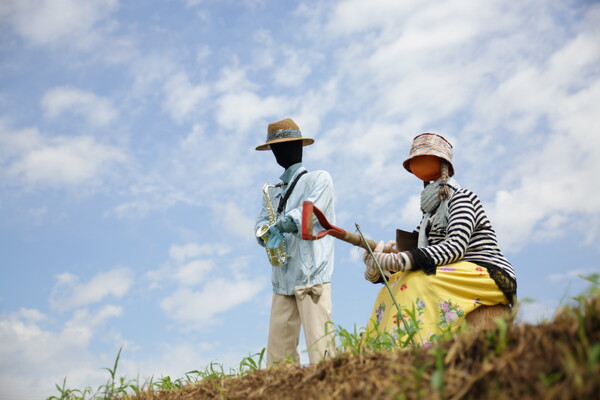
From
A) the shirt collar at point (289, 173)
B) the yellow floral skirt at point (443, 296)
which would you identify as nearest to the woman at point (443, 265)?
the yellow floral skirt at point (443, 296)

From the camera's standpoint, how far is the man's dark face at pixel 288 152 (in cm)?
561

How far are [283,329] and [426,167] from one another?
75.2 inches

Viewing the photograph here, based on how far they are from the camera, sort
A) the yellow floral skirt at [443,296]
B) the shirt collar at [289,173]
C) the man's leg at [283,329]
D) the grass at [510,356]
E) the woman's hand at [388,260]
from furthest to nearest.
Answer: the shirt collar at [289,173], the man's leg at [283,329], the woman's hand at [388,260], the yellow floral skirt at [443,296], the grass at [510,356]

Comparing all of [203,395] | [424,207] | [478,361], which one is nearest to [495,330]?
[478,361]

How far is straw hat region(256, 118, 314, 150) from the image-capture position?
5.59m

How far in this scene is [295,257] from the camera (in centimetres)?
516

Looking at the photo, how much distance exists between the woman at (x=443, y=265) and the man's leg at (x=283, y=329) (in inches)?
41.3

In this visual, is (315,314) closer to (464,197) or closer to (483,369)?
(464,197)

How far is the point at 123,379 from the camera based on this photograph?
153 inches

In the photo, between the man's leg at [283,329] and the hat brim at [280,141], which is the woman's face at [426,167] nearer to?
the hat brim at [280,141]

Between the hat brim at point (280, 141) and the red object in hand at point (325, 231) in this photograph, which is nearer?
the red object in hand at point (325, 231)

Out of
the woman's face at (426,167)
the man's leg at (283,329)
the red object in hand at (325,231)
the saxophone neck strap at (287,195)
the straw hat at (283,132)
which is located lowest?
the man's leg at (283,329)

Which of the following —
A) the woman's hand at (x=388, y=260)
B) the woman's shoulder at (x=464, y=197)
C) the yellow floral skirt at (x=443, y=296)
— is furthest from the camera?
the woman's shoulder at (x=464, y=197)

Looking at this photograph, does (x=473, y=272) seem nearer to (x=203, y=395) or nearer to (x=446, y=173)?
(x=446, y=173)
